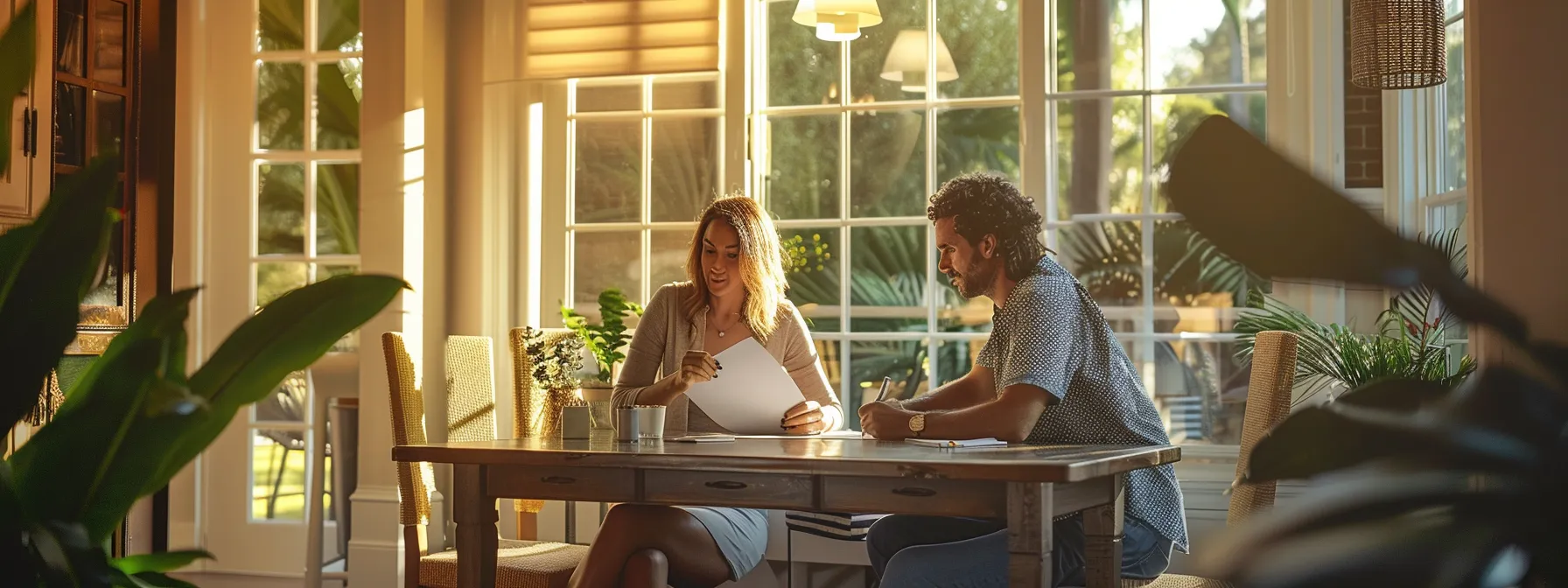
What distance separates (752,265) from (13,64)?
283cm

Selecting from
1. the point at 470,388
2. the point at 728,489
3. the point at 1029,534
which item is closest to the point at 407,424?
the point at 470,388

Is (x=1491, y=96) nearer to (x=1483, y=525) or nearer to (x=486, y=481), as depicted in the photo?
(x=1483, y=525)

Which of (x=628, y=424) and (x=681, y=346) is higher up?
(x=681, y=346)

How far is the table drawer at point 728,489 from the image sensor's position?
2.38m

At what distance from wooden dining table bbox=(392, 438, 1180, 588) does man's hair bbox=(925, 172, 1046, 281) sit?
406 millimetres

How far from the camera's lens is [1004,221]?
270 cm

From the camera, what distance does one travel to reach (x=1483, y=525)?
1.08ft

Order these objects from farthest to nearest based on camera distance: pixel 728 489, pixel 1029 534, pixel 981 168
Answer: pixel 981 168, pixel 728 489, pixel 1029 534

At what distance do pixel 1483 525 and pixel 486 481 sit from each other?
254cm

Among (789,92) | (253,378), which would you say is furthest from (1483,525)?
(789,92)

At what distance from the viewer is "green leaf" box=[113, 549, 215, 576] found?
0.61 m

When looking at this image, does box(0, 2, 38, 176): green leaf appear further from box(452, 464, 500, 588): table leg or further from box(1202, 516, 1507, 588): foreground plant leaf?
box(452, 464, 500, 588): table leg

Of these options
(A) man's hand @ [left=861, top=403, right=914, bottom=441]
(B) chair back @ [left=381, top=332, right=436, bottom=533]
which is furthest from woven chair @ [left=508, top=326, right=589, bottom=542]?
(A) man's hand @ [left=861, top=403, right=914, bottom=441]

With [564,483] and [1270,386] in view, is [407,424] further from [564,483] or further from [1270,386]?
[1270,386]
